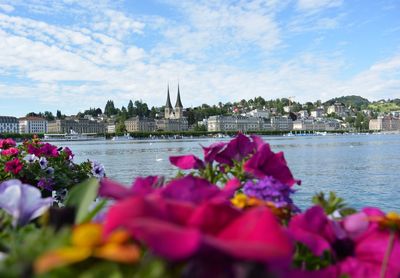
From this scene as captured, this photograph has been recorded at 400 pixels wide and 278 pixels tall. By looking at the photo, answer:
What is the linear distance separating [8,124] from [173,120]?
61.7 metres

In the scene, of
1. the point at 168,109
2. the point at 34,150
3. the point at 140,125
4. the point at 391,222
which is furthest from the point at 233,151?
the point at 168,109

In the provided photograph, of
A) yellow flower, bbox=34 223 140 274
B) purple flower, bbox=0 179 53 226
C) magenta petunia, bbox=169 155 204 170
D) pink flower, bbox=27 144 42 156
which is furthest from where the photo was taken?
pink flower, bbox=27 144 42 156

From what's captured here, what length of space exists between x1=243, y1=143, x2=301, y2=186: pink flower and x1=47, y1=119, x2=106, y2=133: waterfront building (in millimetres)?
187976

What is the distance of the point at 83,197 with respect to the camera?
3.84ft

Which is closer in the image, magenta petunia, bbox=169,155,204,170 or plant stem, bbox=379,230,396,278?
plant stem, bbox=379,230,396,278

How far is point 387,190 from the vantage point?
16.7 meters

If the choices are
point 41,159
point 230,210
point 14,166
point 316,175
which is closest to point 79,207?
point 230,210

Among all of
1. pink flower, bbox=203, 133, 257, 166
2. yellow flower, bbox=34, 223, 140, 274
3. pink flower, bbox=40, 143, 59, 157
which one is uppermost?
pink flower, bbox=203, 133, 257, 166

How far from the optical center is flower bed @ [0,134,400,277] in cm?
67

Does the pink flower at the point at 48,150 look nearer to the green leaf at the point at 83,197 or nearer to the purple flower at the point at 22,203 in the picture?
the purple flower at the point at 22,203

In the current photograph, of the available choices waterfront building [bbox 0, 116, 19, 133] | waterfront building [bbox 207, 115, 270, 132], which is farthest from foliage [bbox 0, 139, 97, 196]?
waterfront building [bbox 0, 116, 19, 133]

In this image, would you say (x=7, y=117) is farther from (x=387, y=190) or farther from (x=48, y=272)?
(x=48, y=272)

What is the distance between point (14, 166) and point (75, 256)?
15.6 ft

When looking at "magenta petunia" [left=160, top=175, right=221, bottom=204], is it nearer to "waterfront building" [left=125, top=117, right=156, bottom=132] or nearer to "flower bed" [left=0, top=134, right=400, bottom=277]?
"flower bed" [left=0, top=134, right=400, bottom=277]
